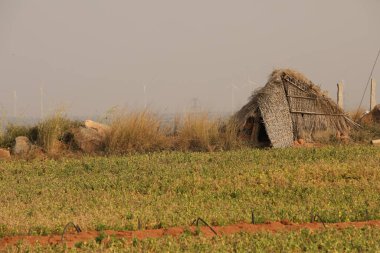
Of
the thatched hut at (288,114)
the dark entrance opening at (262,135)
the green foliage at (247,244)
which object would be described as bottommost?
the green foliage at (247,244)

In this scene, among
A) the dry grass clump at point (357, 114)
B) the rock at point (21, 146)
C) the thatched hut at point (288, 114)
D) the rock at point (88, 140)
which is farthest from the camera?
the dry grass clump at point (357, 114)

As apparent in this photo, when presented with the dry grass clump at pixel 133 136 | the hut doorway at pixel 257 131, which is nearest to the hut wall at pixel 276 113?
the hut doorway at pixel 257 131

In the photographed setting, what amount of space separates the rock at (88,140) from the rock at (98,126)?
0.48 feet

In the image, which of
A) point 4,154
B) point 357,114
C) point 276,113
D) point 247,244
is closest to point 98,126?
point 4,154

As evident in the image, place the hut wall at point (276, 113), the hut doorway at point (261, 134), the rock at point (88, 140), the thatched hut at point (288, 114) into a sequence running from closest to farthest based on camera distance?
the rock at point (88, 140) → the hut wall at point (276, 113) → the hut doorway at point (261, 134) → the thatched hut at point (288, 114)

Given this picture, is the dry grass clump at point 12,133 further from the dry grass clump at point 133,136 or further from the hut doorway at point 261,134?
the hut doorway at point 261,134

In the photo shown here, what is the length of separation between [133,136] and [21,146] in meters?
2.66

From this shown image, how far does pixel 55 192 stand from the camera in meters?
10.8

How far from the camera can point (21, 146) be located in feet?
52.5

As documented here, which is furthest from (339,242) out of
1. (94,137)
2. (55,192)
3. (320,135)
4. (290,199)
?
(320,135)

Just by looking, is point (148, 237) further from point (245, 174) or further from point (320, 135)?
point (320, 135)

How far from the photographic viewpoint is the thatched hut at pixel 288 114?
56.9 feet

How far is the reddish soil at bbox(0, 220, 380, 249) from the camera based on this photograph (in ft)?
23.7

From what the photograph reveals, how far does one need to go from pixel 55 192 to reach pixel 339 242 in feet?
17.5
